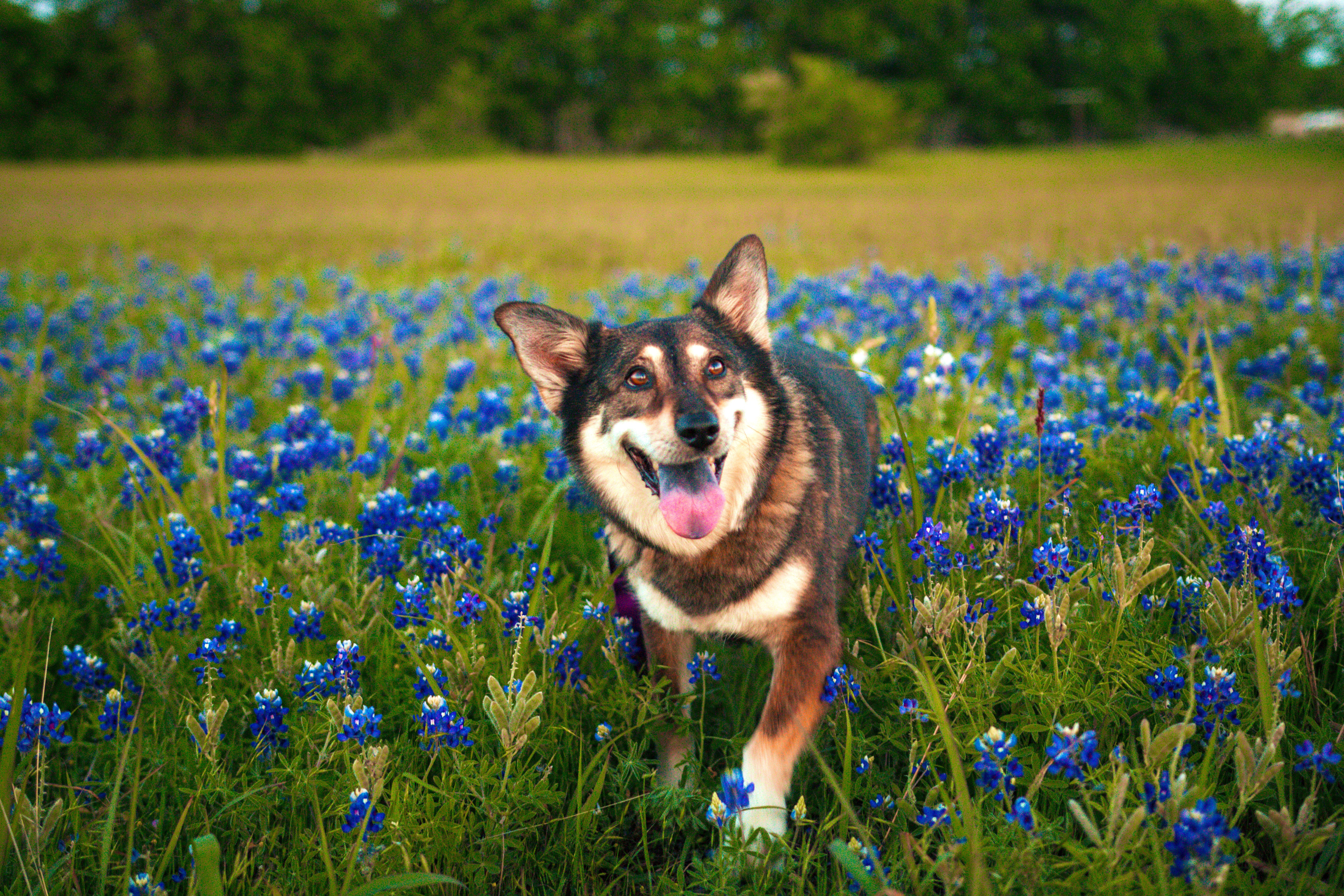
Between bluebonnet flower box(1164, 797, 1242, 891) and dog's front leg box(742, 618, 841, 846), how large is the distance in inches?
33.5

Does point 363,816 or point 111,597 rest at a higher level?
point 111,597

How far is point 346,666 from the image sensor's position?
2.23 m

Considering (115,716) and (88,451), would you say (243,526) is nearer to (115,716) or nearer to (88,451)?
(115,716)

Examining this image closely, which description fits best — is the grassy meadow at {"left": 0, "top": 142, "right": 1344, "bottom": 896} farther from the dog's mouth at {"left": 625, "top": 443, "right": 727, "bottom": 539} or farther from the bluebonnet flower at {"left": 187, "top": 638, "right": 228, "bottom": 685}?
the dog's mouth at {"left": 625, "top": 443, "right": 727, "bottom": 539}

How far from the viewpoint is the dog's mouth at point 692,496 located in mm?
2367

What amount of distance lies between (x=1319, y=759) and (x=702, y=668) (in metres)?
1.47

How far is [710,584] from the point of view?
2.45 m

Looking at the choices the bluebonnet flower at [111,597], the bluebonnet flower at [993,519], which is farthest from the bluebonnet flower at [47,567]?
the bluebonnet flower at [993,519]

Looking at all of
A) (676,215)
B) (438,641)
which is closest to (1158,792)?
(438,641)

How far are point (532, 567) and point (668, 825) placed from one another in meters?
0.91

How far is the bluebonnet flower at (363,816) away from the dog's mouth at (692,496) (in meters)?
1.04

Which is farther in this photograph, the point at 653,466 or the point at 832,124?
the point at 832,124

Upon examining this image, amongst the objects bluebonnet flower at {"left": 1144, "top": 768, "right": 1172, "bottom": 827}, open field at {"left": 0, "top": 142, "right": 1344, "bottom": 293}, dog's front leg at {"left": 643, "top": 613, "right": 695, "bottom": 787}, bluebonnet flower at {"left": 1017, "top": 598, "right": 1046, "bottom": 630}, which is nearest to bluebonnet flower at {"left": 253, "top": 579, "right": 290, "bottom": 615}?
dog's front leg at {"left": 643, "top": 613, "right": 695, "bottom": 787}

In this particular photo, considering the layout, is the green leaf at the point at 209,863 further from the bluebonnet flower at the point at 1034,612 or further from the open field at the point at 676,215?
the open field at the point at 676,215
